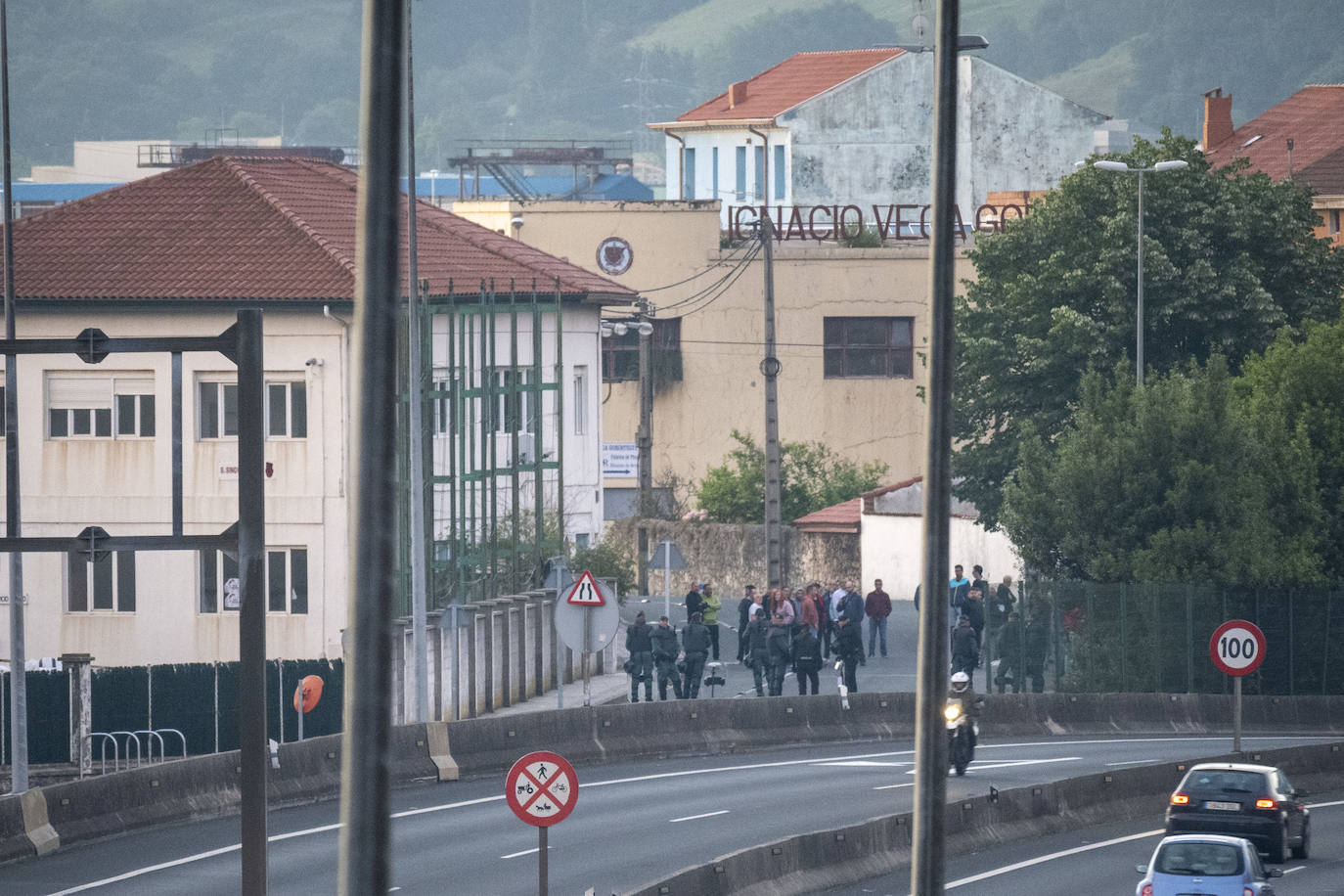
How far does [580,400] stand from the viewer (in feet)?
157

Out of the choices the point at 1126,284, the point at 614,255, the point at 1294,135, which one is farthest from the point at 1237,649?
the point at 1294,135

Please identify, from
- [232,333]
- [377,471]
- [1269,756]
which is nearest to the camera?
[377,471]

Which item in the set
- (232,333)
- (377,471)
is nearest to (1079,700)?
(232,333)

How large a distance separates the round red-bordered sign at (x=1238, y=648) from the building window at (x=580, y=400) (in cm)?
2237

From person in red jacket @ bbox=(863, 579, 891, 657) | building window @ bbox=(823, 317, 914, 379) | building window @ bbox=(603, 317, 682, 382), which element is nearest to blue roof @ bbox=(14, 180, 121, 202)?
building window @ bbox=(603, 317, 682, 382)

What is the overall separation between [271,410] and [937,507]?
2896 cm

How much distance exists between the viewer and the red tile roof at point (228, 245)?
38156 mm

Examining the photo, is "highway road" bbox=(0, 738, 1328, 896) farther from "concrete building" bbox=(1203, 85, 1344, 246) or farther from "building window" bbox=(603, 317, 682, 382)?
"concrete building" bbox=(1203, 85, 1344, 246)

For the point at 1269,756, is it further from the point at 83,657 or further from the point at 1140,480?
the point at 83,657

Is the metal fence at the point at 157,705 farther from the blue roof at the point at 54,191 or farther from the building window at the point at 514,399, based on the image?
the blue roof at the point at 54,191

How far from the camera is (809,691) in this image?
36.5 meters

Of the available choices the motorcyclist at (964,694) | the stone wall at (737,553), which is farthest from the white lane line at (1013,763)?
the stone wall at (737,553)

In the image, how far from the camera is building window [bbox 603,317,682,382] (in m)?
69.9

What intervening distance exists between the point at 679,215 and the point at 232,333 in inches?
2172
